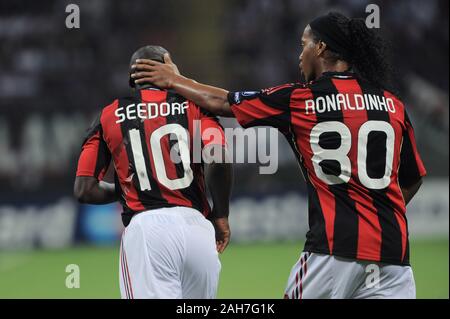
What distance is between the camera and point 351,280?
381cm

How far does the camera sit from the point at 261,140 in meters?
11.8

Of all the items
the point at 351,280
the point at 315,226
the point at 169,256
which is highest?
the point at 315,226

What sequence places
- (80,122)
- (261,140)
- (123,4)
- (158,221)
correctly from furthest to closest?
(123,4)
(80,122)
(261,140)
(158,221)

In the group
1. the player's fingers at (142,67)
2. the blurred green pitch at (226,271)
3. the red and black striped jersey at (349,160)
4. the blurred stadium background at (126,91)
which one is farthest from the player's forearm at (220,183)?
the blurred stadium background at (126,91)

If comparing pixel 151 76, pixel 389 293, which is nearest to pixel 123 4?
pixel 151 76

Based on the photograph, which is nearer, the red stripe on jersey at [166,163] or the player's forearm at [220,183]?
the red stripe on jersey at [166,163]

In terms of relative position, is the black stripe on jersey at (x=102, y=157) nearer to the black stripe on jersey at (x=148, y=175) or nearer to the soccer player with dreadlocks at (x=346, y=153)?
the black stripe on jersey at (x=148, y=175)

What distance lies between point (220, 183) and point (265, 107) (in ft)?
1.96

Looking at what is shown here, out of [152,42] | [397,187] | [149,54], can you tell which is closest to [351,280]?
[397,187]

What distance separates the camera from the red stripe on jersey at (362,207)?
385 centimetres

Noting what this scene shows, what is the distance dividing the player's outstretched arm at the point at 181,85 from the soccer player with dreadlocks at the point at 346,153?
0.08 metres

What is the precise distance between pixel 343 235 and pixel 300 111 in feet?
2.13

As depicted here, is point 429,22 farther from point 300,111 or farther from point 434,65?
point 300,111

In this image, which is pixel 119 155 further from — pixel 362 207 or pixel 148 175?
pixel 362 207
